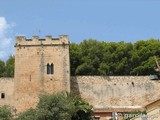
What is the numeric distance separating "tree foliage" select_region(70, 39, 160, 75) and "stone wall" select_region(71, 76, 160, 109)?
618cm

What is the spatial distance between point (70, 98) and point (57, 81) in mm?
3742

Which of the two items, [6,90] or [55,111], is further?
[6,90]

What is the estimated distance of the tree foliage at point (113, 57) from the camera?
4794 cm

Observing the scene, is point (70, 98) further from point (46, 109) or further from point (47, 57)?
point (47, 57)

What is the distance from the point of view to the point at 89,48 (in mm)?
49938

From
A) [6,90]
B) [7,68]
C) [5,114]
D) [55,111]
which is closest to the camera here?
[55,111]

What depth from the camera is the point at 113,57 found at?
161 ft

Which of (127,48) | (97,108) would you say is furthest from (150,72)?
(97,108)

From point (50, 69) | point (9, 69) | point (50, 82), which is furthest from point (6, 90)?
point (9, 69)

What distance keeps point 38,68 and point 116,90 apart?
7.79 meters

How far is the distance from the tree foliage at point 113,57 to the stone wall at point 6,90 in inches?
359

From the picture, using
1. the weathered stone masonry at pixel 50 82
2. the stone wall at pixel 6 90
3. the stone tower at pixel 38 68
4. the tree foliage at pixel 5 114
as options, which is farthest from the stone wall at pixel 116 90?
the tree foliage at pixel 5 114

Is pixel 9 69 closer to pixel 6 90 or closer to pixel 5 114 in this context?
pixel 6 90

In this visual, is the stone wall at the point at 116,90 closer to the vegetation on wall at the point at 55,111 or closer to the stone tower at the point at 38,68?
the stone tower at the point at 38,68
